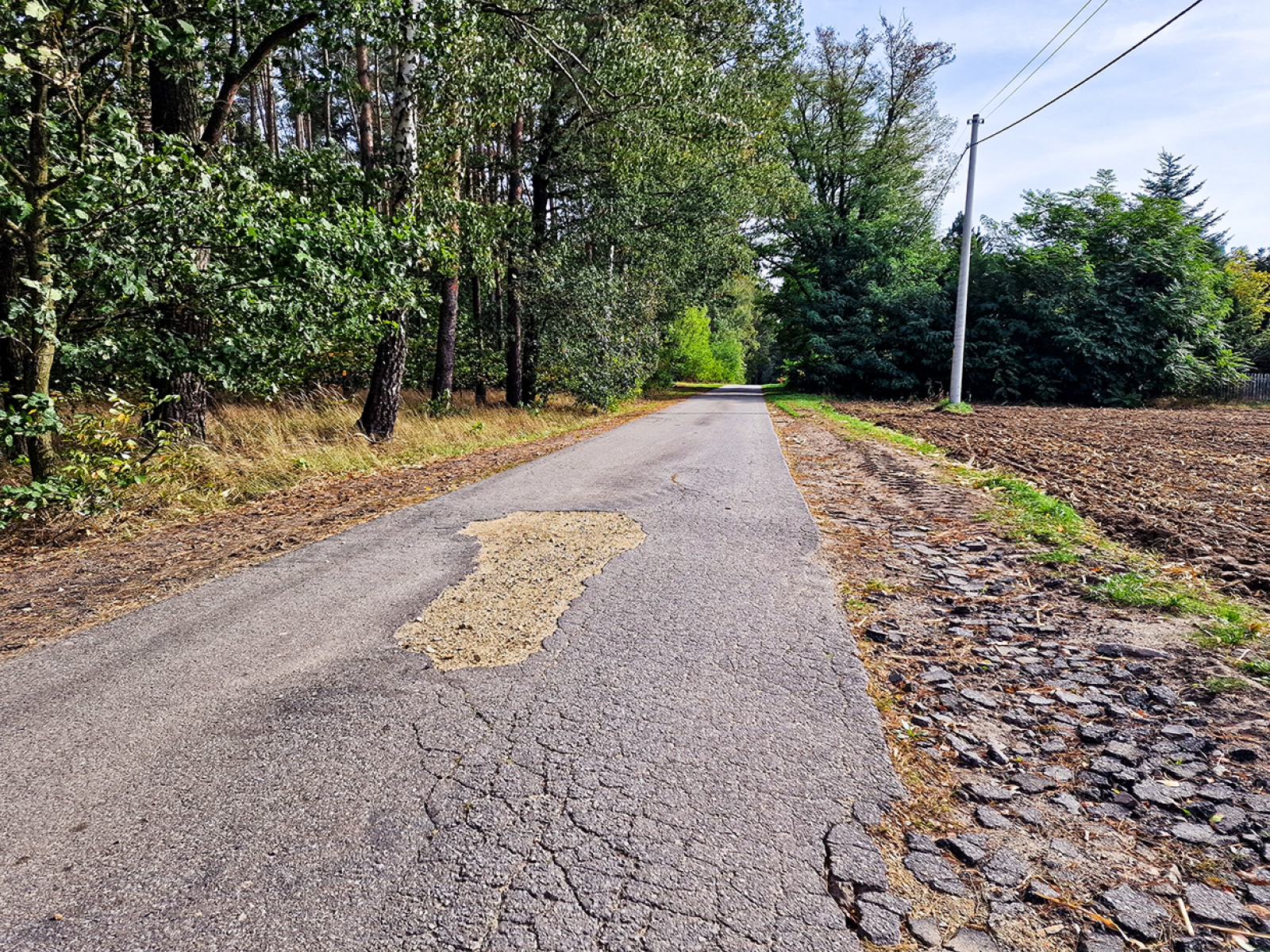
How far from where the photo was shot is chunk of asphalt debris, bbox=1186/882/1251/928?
167 cm

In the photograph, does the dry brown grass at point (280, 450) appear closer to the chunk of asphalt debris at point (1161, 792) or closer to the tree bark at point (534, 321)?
the tree bark at point (534, 321)

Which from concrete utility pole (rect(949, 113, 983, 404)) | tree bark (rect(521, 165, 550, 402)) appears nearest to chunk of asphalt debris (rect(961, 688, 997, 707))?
tree bark (rect(521, 165, 550, 402))

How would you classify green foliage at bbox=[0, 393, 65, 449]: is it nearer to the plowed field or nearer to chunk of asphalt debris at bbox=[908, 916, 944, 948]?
chunk of asphalt debris at bbox=[908, 916, 944, 948]

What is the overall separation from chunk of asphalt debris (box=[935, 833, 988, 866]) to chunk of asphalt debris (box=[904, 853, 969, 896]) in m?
0.06

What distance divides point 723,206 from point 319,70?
11480 millimetres

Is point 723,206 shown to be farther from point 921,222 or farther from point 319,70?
point 921,222

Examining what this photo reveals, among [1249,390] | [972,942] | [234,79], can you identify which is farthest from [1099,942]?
[1249,390]

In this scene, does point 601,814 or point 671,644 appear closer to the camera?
point 601,814

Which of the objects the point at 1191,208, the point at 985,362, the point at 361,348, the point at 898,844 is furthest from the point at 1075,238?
the point at 898,844

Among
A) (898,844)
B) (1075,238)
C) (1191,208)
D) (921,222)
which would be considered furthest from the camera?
(1191,208)

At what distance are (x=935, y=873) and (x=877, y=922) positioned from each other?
0.29m

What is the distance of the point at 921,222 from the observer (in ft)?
109

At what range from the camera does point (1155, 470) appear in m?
8.44

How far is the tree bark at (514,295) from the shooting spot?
15383 mm
